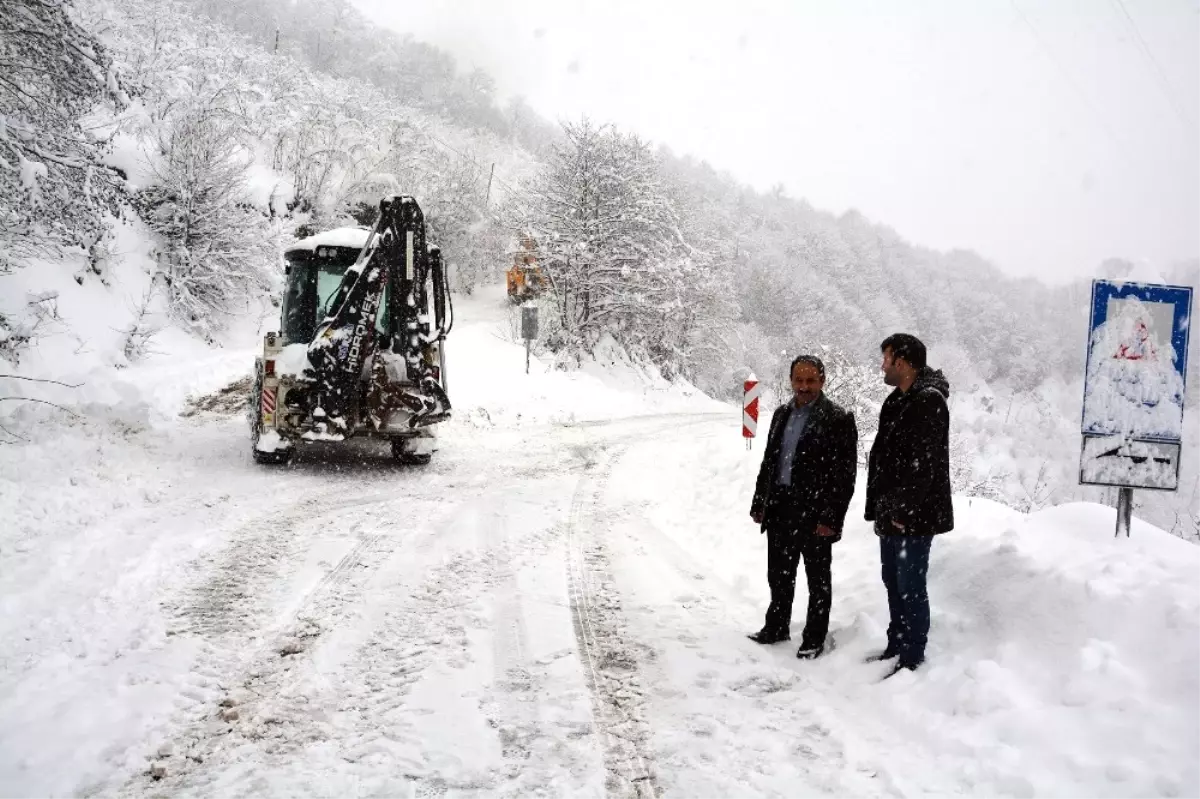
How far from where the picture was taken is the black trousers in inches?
175

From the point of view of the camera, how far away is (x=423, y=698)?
3.68 meters

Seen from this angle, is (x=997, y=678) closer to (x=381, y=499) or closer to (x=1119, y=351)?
(x=1119, y=351)

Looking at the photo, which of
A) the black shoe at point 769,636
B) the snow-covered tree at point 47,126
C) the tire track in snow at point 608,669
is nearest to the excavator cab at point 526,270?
the snow-covered tree at point 47,126

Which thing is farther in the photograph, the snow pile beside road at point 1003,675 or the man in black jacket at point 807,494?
the man in black jacket at point 807,494

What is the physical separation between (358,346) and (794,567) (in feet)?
21.7

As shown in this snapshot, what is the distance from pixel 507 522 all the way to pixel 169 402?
32.4 feet

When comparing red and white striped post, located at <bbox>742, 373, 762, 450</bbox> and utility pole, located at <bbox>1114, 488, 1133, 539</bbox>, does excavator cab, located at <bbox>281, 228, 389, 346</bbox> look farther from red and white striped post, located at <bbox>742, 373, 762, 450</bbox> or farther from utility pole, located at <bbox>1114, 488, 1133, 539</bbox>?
utility pole, located at <bbox>1114, 488, 1133, 539</bbox>

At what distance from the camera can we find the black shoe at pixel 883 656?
13.8 feet

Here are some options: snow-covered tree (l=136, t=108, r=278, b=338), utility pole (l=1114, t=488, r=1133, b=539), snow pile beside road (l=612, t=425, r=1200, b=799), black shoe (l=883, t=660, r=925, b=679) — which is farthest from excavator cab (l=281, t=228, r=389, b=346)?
snow-covered tree (l=136, t=108, r=278, b=338)

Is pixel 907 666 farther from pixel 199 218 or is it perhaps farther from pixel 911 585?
pixel 199 218

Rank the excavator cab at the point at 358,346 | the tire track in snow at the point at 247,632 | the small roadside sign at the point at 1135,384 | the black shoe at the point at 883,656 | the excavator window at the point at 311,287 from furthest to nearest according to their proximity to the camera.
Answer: the excavator window at the point at 311,287, the excavator cab at the point at 358,346, the small roadside sign at the point at 1135,384, the black shoe at the point at 883,656, the tire track in snow at the point at 247,632

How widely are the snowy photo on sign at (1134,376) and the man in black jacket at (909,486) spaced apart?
47.5 inches

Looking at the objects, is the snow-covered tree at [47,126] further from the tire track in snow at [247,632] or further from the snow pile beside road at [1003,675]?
the snow pile beside road at [1003,675]

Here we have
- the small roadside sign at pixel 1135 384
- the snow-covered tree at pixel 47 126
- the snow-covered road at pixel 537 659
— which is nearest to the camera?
the snow-covered road at pixel 537 659
